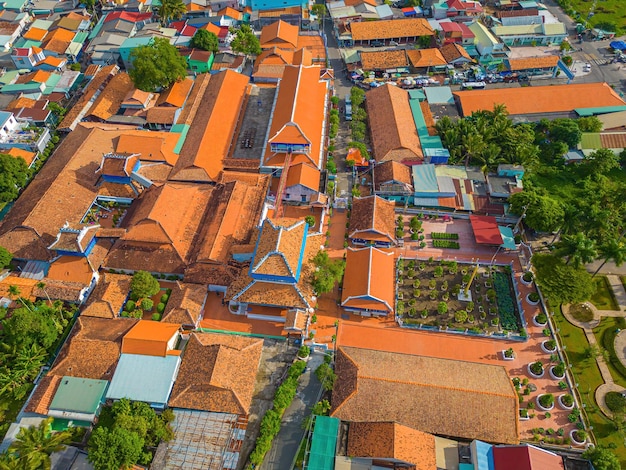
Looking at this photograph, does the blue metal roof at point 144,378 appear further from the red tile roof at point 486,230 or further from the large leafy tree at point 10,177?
the red tile roof at point 486,230

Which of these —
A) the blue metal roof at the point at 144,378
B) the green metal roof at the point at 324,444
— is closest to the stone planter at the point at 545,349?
the green metal roof at the point at 324,444

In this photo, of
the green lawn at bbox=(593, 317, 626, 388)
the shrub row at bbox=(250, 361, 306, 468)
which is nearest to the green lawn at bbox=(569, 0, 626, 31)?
the green lawn at bbox=(593, 317, 626, 388)

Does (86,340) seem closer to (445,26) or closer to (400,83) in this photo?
(400,83)

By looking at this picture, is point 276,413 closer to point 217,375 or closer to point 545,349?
point 217,375

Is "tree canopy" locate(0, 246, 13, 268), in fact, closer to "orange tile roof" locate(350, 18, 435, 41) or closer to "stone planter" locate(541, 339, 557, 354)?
"stone planter" locate(541, 339, 557, 354)

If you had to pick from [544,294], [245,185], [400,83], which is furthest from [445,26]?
[544,294]
